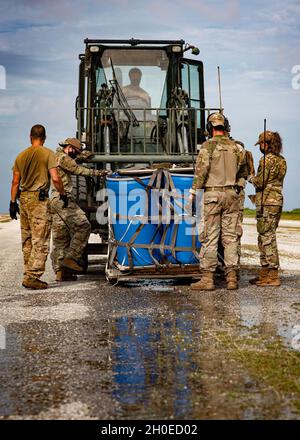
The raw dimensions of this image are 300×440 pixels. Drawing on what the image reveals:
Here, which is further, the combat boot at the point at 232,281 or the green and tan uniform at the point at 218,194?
the combat boot at the point at 232,281

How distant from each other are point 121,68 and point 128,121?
112 centimetres

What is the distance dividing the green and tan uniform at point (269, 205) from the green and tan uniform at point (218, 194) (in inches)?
18.7

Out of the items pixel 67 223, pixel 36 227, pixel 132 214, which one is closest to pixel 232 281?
pixel 132 214

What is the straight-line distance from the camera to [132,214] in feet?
32.2

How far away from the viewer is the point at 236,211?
9.70 metres

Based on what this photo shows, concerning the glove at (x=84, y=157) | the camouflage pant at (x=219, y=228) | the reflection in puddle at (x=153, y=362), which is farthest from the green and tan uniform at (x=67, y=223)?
the reflection in puddle at (x=153, y=362)

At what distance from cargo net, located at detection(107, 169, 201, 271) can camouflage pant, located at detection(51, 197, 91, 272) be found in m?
0.87

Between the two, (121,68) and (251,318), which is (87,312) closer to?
(251,318)

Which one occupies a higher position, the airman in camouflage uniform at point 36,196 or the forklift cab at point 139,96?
the forklift cab at point 139,96

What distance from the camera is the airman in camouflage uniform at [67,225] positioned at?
1057 centimetres

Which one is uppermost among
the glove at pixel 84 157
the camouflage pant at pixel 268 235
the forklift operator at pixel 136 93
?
the forklift operator at pixel 136 93

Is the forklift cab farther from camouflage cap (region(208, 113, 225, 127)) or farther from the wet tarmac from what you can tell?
the wet tarmac

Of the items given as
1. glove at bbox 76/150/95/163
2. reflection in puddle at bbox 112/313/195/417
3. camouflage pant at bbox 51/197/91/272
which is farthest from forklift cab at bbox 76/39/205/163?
reflection in puddle at bbox 112/313/195/417

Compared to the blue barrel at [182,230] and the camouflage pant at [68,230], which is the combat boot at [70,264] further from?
the blue barrel at [182,230]
